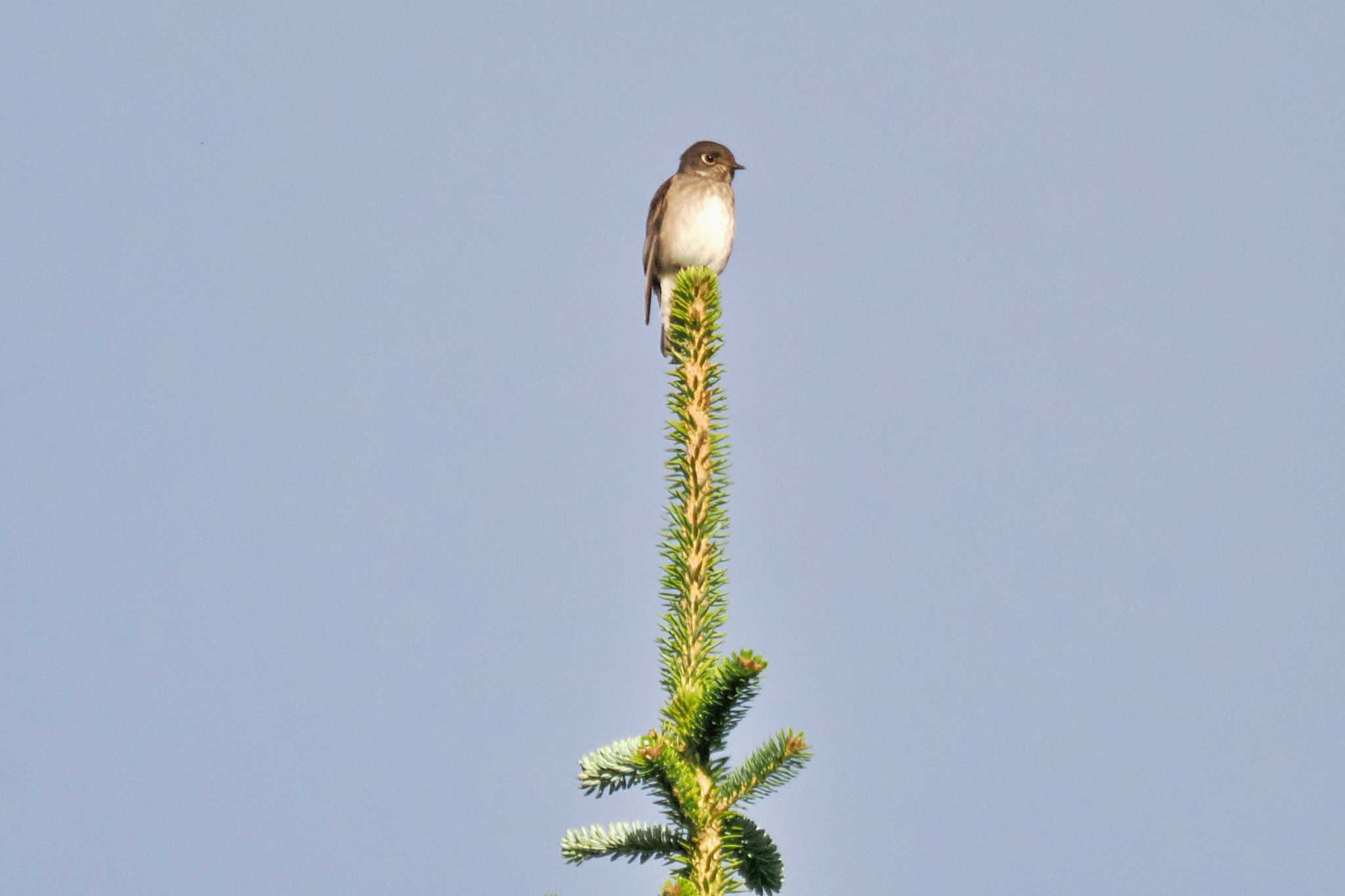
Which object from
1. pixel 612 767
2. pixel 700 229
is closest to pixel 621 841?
pixel 612 767

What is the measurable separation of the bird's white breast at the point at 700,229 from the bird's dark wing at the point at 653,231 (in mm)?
187

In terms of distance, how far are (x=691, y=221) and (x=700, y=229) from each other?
128 mm

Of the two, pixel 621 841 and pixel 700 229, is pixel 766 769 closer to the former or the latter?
pixel 621 841

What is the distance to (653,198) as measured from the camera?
12.4 meters

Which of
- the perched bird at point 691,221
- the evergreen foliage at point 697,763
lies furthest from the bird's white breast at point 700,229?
the evergreen foliage at point 697,763

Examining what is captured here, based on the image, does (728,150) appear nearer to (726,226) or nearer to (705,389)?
(726,226)

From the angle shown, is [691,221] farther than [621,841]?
Yes

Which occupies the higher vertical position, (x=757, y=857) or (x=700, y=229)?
(x=700, y=229)

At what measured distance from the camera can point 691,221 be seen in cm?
1153

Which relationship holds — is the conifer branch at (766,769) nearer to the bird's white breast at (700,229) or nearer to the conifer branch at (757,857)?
the conifer branch at (757,857)

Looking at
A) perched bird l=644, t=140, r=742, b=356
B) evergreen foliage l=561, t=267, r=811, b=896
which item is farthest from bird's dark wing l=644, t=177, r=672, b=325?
evergreen foliage l=561, t=267, r=811, b=896

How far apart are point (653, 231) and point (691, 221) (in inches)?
25.9

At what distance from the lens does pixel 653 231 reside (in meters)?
12.1

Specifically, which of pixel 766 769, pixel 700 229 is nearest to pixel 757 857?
pixel 766 769
